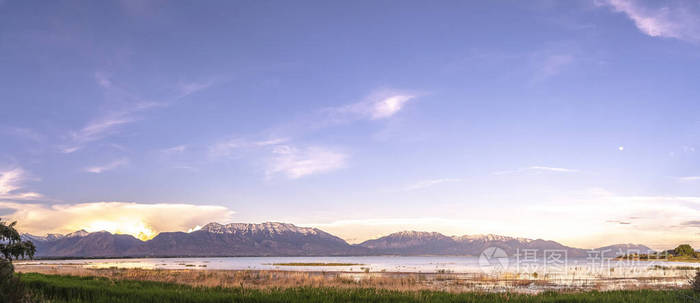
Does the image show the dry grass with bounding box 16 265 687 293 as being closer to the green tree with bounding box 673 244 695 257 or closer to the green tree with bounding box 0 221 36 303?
the green tree with bounding box 0 221 36 303

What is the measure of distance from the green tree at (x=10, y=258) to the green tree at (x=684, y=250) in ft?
711

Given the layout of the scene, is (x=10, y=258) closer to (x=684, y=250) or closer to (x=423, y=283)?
(x=423, y=283)

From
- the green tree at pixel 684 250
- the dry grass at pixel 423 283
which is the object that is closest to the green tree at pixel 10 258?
the dry grass at pixel 423 283

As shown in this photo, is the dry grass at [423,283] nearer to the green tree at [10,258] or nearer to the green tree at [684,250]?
the green tree at [10,258]

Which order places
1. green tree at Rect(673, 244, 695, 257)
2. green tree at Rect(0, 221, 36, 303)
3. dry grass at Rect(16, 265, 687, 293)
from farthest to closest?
green tree at Rect(673, 244, 695, 257) < dry grass at Rect(16, 265, 687, 293) < green tree at Rect(0, 221, 36, 303)

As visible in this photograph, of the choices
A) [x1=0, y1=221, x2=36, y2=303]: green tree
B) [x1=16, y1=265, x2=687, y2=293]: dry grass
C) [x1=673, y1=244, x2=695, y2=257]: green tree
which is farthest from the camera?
[x1=673, y1=244, x2=695, y2=257]: green tree

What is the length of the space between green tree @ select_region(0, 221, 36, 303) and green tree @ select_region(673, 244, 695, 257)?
216757mm

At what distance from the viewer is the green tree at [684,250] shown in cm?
18675

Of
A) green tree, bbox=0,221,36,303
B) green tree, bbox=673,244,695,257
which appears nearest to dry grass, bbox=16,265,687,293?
green tree, bbox=0,221,36,303

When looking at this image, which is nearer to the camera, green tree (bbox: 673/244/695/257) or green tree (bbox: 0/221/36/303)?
green tree (bbox: 0/221/36/303)

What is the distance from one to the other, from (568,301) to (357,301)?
471 inches

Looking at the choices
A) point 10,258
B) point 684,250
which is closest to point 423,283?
point 10,258

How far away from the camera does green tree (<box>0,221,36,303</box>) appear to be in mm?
18156

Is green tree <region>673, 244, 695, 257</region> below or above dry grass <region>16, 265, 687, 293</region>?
below
